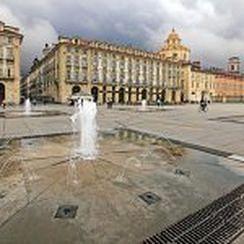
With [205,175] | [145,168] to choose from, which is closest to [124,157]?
[145,168]

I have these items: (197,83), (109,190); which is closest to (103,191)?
(109,190)

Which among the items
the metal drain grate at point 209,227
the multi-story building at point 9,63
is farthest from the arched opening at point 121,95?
the metal drain grate at point 209,227

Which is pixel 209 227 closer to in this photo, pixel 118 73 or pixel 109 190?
pixel 109 190

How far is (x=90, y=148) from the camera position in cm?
959

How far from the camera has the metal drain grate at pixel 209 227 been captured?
158 inches

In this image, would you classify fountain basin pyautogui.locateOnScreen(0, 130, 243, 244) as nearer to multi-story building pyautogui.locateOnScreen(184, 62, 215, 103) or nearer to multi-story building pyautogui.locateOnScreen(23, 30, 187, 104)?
multi-story building pyautogui.locateOnScreen(23, 30, 187, 104)

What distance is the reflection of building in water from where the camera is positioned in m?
67.9

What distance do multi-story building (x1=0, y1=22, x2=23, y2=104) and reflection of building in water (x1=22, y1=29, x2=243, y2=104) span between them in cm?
954

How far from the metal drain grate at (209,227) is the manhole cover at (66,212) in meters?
1.23

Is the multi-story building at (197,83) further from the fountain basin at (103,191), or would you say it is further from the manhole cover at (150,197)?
the manhole cover at (150,197)

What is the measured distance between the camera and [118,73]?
7750 cm

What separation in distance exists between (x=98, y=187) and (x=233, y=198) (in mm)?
2339

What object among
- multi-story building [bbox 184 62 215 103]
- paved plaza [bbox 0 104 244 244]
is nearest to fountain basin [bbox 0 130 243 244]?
paved plaza [bbox 0 104 244 244]

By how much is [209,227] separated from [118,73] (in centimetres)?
7431
